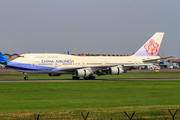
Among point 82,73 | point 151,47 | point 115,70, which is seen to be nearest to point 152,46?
point 151,47

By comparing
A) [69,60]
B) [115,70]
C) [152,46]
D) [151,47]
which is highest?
[152,46]

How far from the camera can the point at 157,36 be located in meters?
68.3

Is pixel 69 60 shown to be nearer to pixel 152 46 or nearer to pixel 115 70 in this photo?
pixel 115 70

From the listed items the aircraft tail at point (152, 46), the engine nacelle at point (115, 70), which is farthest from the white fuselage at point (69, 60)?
the engine nacelle at point (115, 70)

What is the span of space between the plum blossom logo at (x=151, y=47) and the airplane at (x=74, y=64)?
109 cm

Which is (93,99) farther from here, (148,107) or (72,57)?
(72,57)

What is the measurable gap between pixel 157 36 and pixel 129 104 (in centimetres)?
4506

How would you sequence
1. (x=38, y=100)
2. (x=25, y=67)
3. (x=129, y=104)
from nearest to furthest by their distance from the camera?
(x=129, y=104)
(x=38, y=100)
(x=25, y=67)

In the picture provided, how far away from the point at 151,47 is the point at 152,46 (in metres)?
0.35

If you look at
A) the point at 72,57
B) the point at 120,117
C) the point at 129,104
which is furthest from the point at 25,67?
the point at 120,117

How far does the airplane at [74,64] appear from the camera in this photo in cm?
5600

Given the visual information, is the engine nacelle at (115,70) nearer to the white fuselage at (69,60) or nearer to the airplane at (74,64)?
the airplane at (74,64)

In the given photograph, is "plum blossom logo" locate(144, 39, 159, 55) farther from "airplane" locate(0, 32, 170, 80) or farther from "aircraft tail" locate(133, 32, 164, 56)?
"airplane" locate(0, 32, 170, 80)

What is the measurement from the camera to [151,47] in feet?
222
